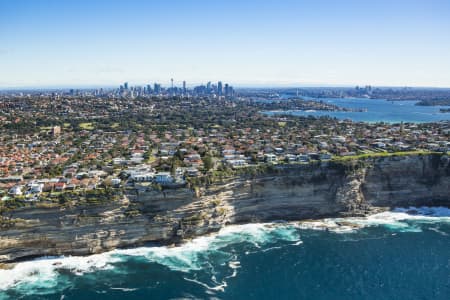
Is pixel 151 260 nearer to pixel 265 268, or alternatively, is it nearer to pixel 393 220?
pixel 265 268

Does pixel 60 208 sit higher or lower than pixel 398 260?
higher

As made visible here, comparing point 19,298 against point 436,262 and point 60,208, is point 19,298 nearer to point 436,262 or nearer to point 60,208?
point 60,208

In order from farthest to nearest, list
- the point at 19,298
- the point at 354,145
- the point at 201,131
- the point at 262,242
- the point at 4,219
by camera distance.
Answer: the point at 201,131, the point at 354,145, the point at 262,242, the point at 4,219, the point at 19,298

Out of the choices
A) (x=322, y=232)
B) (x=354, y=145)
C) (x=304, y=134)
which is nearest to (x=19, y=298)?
(x=322, y=232)

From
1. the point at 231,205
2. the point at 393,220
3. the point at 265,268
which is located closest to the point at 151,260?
the point at 265,268

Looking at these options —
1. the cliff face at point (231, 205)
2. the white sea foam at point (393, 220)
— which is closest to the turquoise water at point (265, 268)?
the white sea foam at point (393, 220)

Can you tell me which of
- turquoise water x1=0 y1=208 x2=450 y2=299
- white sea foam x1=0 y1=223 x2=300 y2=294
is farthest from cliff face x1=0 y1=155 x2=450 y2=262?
turquoise water x1=0 y1=208 x2=450 y2=299
